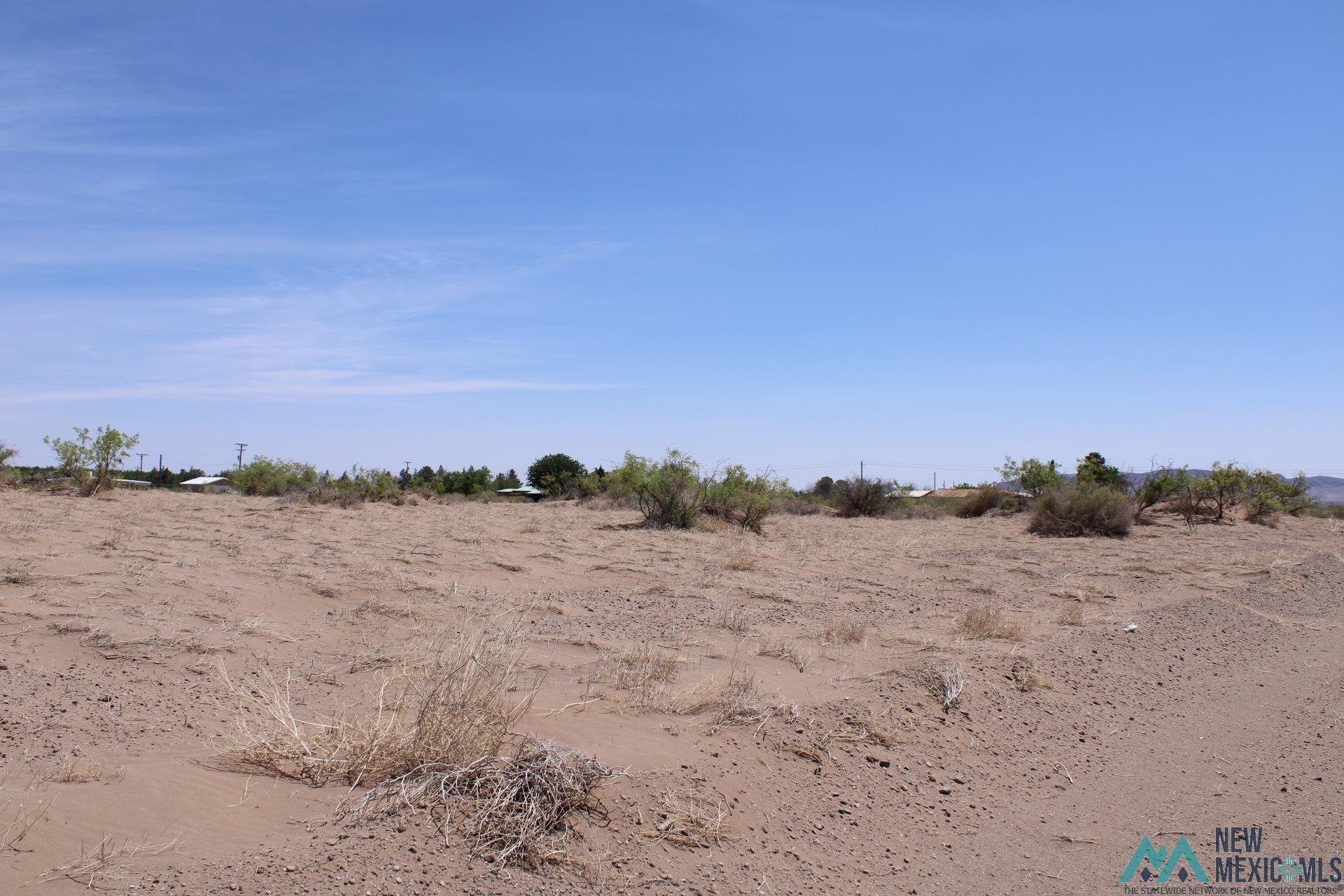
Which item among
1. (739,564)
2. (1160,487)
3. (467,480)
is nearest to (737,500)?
(739,564)

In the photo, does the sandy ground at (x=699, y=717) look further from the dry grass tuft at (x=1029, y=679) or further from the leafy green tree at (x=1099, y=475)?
the leafy green tree at (x=1099, y=475)

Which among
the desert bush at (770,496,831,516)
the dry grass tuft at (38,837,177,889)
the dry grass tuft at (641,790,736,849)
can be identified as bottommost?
the dry grass tuft at (641,790,736,849)

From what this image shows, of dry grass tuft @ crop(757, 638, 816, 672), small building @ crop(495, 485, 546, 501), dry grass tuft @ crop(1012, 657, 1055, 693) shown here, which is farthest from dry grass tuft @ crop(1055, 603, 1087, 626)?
small building @ crop(495, 485, 546, 501)

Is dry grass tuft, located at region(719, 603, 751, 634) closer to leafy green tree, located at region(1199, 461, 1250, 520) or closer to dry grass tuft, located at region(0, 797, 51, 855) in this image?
dry grass tuft, located at region(0, 797, 51, 855)

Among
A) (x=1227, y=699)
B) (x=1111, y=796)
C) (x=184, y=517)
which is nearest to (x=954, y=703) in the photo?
(x=1111, y=796)

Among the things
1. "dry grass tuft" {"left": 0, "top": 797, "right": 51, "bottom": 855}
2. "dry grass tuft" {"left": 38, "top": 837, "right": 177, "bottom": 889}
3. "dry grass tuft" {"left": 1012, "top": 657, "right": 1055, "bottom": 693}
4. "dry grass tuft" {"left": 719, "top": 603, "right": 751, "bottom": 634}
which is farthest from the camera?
"dry grass tuft" {"left": 719, "top": 603, "right": 751, "bottom": 634}

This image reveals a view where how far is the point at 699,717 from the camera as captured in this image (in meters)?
6.27

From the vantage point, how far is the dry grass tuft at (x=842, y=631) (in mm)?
9422

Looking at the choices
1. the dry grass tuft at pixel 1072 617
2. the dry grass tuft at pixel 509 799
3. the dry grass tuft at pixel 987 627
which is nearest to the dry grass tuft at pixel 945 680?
the dry grass tuft at pixel 987 627

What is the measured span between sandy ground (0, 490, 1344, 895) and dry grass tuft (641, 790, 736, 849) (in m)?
0.04

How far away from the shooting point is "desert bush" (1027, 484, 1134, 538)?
24.5 m

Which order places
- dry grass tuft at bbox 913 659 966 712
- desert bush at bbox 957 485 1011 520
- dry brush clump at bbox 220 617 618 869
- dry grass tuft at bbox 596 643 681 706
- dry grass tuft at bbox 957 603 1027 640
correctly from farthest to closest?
1. desert bush at bbox 957 485 1011 520
2. dry grass tuft at bbox 957 603 1027 640
3. dry grass tuft at bbox 913 659 966 712
4. dry grass tuft at bbox 596 643 681 706
5. dry brush clump at bbox 220 617 618 869

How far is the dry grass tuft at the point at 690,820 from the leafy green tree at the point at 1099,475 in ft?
91.8

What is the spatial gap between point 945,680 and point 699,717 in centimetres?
219
